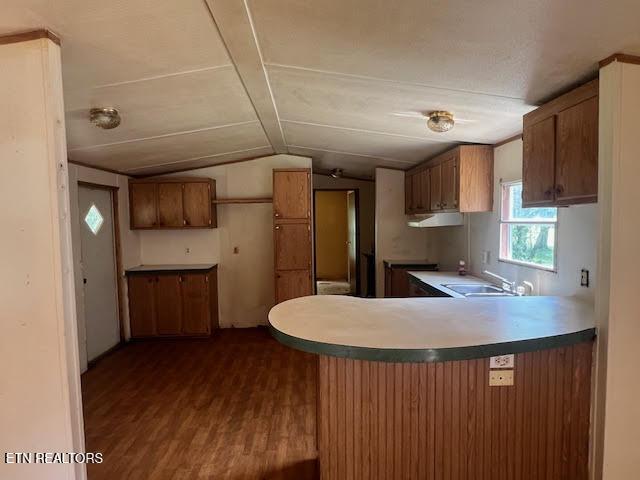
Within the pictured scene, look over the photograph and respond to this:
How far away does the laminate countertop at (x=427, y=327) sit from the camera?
5.17ft

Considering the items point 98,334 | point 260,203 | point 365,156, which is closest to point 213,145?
point 260,203

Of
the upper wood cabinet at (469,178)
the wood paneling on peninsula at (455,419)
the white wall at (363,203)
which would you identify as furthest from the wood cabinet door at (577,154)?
the white wall at (363,203)

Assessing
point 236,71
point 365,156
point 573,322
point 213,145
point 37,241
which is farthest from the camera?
point 365,156

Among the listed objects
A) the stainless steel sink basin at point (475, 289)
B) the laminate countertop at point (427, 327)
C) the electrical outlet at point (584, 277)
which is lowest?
the stainless steel sink basin at point (475, 289)

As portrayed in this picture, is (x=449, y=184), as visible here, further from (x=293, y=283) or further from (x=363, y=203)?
→ (x=363, y=203)

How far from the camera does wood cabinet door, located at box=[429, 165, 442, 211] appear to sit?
4016 millimetres

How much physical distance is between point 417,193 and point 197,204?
9.37 ft

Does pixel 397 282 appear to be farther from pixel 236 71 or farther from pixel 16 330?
pixel 16 330

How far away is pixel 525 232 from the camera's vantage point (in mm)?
3020

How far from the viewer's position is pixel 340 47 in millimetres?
1758

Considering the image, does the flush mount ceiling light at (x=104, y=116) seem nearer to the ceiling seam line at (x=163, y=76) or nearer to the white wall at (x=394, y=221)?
the ceiling seam line at (x=163, y=76)

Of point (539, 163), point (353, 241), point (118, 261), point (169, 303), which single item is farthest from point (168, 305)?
point (539, 163)

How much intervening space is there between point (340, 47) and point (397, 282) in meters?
3.75

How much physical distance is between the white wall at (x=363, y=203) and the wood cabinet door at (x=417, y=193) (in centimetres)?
195
